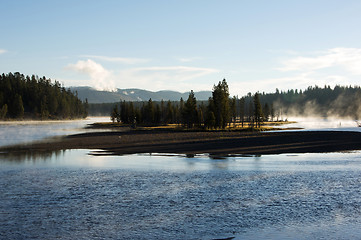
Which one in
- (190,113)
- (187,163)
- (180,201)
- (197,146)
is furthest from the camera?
(190,113)

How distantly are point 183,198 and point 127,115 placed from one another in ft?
529

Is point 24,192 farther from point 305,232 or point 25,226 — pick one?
point 305,232

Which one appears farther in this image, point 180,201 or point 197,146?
point 197,146

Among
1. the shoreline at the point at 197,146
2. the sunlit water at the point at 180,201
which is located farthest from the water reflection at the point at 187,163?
the shoreline at the point at 197,146

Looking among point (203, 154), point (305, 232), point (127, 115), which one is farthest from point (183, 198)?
point (127, 115)

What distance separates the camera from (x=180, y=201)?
65.2ft

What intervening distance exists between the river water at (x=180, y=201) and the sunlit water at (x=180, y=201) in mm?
49

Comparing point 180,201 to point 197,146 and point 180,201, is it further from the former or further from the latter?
point 197,146

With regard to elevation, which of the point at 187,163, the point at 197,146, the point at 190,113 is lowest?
the point at 187,163

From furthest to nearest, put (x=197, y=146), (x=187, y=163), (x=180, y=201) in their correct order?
(x=197, y=146)
(x=187, y=163)
(x=180, y=201)

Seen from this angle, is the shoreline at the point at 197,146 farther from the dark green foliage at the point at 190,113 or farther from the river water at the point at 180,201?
the dark green foliage at the point at 190,113

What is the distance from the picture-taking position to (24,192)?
72.2 ft

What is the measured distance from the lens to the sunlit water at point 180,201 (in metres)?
15.0

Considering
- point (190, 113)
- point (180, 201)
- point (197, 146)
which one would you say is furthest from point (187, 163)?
point (190, 113)
